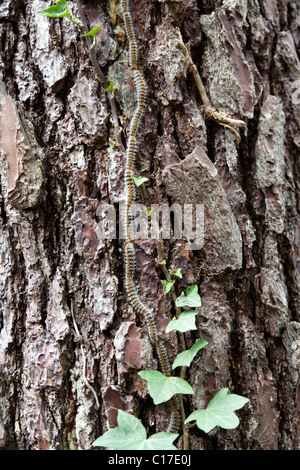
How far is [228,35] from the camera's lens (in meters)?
1.40

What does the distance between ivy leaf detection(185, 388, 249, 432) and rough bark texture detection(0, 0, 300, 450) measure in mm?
68

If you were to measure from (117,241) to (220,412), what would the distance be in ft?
2.23

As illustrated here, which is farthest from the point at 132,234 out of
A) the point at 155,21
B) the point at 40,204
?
the point at 155,21

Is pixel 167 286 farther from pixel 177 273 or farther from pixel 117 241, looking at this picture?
Result: pixel 117 241

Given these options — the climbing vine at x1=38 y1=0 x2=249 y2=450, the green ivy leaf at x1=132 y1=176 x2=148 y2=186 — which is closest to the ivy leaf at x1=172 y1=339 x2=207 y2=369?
the climbing vine at x1=38 y1=0 x2=249 y2=450

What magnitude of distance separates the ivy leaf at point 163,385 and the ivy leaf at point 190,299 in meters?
0.24

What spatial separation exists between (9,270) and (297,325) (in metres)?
1.14

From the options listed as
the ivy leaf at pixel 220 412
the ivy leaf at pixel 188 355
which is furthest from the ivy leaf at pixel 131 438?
the ivy leaf at pixel 188 355

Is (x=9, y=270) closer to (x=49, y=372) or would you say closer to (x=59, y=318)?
(x=59, y=318)

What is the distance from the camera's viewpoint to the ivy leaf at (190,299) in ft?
4.04

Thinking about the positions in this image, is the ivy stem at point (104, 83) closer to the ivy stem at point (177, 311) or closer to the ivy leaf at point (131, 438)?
the ivy stem at point (177, 311)

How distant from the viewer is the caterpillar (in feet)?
4.19

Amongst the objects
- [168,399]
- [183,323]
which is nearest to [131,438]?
[168,399]

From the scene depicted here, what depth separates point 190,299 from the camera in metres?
1.25
